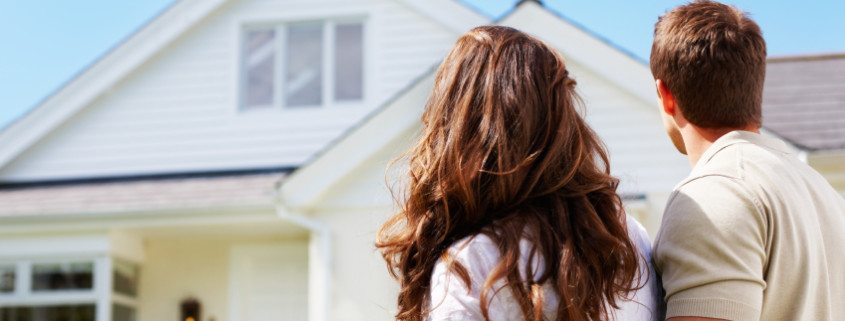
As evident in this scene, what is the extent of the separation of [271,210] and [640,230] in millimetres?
7335

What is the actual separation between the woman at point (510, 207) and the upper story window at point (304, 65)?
30.4 feet

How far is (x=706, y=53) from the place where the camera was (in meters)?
2.17

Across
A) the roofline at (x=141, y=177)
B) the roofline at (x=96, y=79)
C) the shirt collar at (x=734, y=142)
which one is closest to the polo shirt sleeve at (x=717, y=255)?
the shirt collar at (x=734, y=142)

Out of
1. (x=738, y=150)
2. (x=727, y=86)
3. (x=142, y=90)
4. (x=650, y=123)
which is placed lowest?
(x=738, y=150)

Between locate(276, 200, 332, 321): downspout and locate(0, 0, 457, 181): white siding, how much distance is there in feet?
6.76

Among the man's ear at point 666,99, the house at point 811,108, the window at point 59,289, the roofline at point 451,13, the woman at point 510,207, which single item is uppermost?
the roofline at point 451,13

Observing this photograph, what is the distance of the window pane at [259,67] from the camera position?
11547 mm

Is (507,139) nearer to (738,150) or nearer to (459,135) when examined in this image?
(459,135)

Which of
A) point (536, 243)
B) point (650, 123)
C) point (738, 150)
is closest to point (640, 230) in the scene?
point (738, 150)

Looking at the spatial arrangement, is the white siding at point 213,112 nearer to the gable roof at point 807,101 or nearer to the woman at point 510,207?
the gable roof at point 807,101

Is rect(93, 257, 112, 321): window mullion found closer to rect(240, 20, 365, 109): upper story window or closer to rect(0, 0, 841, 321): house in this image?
rect(0, 0, 841, 321): house

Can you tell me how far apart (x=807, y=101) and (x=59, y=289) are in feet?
24.6

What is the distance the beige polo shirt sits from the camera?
200 centimetres

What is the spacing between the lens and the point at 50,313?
34.1 ft
